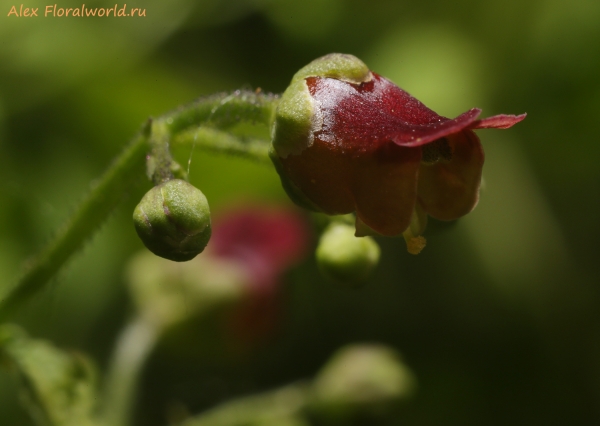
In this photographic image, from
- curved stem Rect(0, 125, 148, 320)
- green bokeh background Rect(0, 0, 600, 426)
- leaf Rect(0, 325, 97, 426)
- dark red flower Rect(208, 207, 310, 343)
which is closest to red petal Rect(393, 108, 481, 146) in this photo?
curved stem Rect(0, 125, 148, 320)

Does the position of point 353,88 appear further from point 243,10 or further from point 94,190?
point 243,10

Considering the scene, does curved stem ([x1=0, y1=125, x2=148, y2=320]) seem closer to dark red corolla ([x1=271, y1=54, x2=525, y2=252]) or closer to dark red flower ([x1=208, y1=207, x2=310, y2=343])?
dark red corolla ([x1=271, y1=54, x2=525, y2=252])

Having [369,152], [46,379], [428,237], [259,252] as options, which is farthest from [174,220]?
[428,237]

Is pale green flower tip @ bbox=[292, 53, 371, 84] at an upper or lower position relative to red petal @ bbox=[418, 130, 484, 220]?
upper

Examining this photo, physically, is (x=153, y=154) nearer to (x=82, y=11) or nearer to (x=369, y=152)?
(x=369, y=152)

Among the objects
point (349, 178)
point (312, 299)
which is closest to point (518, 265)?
point (312, 299)

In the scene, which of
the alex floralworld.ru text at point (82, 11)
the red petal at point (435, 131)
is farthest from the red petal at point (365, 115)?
the alex floralworld.ru text at point (82, 11)
